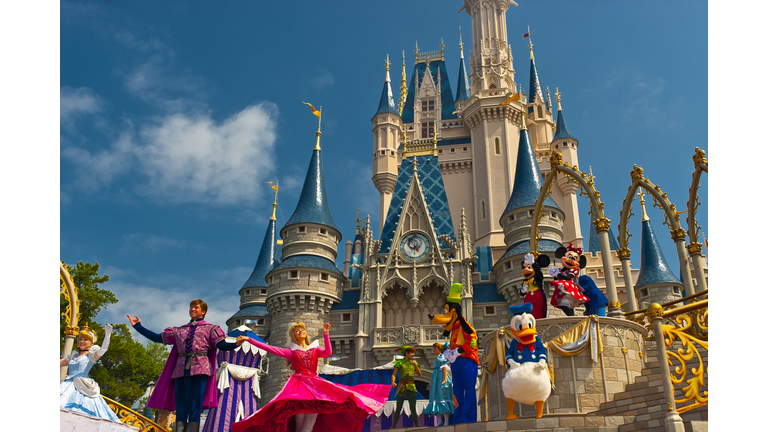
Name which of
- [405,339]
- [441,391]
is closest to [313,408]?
[441,391]

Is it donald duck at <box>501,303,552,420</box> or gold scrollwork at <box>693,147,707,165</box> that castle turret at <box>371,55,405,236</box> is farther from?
donald duck at <box>501,303,552,420</box>

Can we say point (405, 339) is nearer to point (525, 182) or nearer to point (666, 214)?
point (525, 182)

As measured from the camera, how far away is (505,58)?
118 ft

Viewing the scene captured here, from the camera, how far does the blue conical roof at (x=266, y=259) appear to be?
28.5 metres

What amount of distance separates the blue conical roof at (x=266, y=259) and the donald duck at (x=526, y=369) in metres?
22.6

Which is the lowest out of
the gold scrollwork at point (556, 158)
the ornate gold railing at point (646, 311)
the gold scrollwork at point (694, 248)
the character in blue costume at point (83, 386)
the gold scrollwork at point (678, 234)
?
the character in blue costume at point (83, 386)

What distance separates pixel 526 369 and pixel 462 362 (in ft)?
4.33

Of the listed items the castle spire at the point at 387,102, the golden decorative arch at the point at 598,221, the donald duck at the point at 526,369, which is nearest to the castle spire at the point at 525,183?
the castle spire at the point at 387,102

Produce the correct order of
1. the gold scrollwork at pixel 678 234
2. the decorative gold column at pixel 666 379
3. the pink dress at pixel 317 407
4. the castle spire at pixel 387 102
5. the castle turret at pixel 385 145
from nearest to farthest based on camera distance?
the decorative gold column at pixel 666 379 → the pink dress at pixel 317 407 → the gold scrollwork at pixel 678 234 → the castle turret at pixel 385 145 → the castle spire at pixel 387 102

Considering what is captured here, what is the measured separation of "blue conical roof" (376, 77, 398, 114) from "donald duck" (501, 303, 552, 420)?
96.8 feet

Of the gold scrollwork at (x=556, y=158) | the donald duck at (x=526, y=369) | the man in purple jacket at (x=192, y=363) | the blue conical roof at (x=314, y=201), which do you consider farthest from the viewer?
the blue conical roof at (x=314, y=201)

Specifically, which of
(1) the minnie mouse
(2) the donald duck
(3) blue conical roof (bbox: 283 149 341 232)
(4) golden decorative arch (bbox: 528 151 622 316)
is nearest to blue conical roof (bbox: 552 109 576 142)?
(3) blue conical roof (bbox: 283 149 341 232)

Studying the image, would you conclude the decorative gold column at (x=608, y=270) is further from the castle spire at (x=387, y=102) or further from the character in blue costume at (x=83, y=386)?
the castle spire at (x=387, y=102)

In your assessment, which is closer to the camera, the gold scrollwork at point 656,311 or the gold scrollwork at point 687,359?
the gold scrollwork at point 687,359
